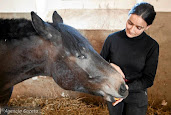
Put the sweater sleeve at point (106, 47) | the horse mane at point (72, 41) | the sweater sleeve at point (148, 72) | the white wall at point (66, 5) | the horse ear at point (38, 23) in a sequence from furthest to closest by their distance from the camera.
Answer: the white wall at point (66, 5), the sweater sleeve at point (106, 47), the sweater sleeve at point (148, 72), the horse mane at point (72, 41), the horse ear at point (38, 23)

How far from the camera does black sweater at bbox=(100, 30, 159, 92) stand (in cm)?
148

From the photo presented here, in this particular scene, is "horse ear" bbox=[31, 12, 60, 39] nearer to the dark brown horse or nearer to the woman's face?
the dark brown horse

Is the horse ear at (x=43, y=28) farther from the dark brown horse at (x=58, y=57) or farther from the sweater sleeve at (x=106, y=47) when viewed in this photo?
the sweater sleeve at (x=106, y=47)

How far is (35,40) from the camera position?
122 centimetres

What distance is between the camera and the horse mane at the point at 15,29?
1.20 m

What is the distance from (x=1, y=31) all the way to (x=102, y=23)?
1.68 metres

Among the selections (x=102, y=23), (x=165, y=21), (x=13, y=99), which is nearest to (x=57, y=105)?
(x=13, y=99)

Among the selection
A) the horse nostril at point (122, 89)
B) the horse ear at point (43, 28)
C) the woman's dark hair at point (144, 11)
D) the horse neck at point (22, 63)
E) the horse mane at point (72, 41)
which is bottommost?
the horse nostril at point (122, 89)

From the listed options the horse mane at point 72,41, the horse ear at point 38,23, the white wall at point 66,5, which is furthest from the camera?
the white wall at point 66,5

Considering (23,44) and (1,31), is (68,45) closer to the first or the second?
(23,44)

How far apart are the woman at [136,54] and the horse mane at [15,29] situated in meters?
0.85

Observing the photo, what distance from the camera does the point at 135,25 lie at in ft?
4.53

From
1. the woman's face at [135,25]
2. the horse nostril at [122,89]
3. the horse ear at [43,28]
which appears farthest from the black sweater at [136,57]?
the horse ear at [43,28]

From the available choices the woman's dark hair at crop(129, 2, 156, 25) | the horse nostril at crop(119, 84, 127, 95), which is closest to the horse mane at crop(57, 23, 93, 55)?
the horse nostril at crop(119, 84, 127, 95)
